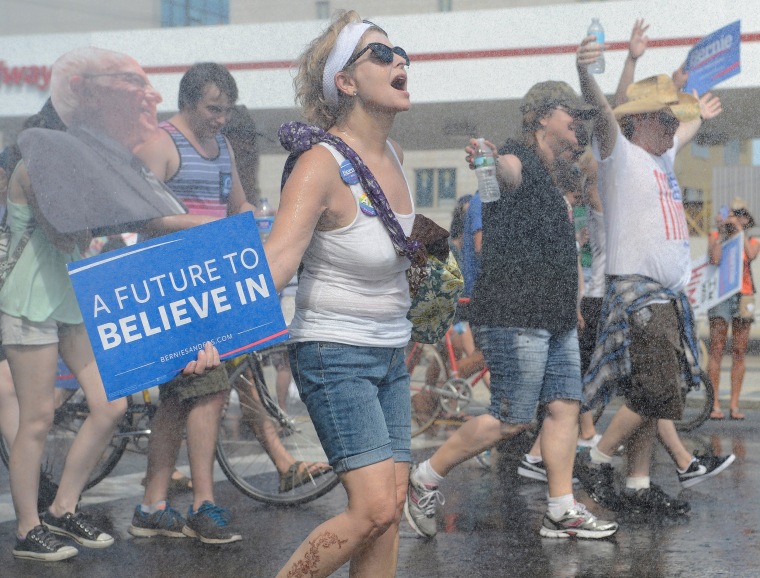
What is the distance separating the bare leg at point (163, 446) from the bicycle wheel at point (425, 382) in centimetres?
274

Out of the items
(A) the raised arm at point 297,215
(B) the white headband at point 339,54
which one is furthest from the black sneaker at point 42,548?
(B) the white headband at point 339,54

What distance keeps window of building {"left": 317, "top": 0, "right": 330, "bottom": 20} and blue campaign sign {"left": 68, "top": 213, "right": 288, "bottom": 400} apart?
318 inches

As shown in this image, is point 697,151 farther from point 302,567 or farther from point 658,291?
point 302,567

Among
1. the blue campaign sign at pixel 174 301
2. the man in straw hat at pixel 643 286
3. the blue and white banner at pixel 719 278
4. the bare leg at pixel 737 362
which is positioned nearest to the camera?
the blue campaign sign at pixel 174 301

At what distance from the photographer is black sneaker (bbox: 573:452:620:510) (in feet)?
18.0

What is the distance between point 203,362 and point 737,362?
23.9 feet

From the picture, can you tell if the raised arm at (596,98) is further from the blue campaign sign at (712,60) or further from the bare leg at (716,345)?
the bare leg at (716,345)

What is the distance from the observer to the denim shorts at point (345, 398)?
318cm

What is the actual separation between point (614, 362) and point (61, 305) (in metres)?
2.27

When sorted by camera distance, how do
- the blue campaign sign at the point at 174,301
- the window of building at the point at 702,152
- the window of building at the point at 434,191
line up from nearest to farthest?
the blue campaign sign at the point at 174,301
the window of building at the point at 434,191
the window of building at the point at 702,152

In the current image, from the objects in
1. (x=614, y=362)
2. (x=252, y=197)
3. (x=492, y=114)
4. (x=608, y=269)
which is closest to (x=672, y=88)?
(x=608, y=269)

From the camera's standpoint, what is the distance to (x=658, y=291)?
5195mm

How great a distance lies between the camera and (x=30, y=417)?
4.68 m

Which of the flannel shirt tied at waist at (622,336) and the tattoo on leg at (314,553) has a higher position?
the flannel shirt tied at waist at (622,336)
